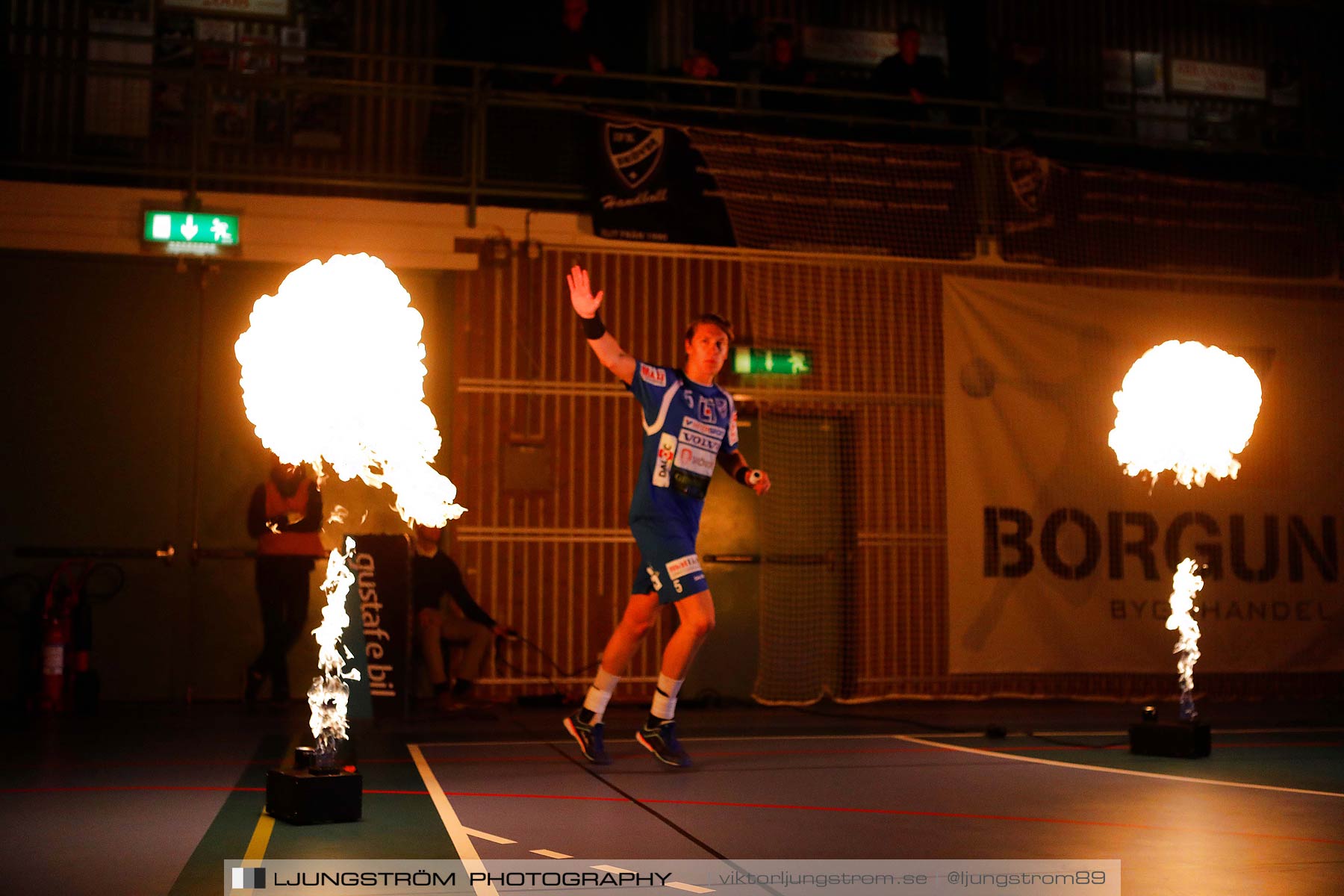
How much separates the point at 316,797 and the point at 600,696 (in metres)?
2.08

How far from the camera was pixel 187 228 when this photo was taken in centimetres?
1018

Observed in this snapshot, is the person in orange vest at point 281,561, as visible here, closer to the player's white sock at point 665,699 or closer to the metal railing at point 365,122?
the metal railing at point 365,122

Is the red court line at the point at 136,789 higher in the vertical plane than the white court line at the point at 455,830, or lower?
lower

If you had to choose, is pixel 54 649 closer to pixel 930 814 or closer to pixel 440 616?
pixel 440 616

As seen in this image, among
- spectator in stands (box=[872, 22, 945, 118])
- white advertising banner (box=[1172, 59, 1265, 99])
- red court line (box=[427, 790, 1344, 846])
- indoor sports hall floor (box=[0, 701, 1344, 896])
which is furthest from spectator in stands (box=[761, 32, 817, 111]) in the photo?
red court line (box=[427, 790, 1344, 846])

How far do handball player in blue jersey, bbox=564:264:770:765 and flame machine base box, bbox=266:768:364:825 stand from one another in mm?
1873

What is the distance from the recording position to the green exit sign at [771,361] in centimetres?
1118

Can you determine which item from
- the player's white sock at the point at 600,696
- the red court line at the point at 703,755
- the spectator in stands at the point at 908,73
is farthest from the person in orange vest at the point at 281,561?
the spectator in stands at the point at 908,73

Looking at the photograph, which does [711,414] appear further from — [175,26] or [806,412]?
[175,26]

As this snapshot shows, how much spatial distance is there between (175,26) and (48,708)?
641cm

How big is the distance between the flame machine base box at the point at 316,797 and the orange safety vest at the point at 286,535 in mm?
5741

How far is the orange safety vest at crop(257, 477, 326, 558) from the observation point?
10.0 m

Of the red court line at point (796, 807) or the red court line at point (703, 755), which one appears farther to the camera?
the red court line at point (703, 755)

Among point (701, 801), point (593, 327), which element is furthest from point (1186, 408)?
point (701, 801)
